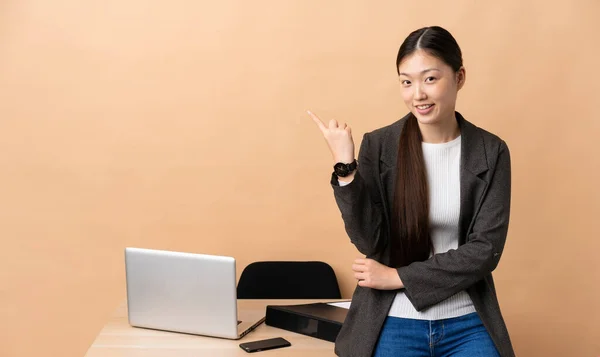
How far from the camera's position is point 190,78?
3385 millimetres

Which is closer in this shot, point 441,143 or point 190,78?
point 441,143

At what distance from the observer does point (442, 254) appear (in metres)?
2.09

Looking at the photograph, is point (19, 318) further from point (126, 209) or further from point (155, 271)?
point (155, 271)

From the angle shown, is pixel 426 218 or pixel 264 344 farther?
pixel 264 344

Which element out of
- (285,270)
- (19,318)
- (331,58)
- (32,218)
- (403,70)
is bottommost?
(19,318)

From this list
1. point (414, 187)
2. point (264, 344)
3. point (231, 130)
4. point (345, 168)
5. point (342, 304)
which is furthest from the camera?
point (231, 130)

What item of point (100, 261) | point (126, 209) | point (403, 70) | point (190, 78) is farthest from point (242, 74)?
point (403, 70)

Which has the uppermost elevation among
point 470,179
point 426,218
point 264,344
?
point 470,179

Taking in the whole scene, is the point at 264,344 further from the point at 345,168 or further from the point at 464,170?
the point at 464,170

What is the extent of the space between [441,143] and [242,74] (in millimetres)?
1447

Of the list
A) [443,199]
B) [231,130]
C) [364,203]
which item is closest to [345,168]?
[364,203]

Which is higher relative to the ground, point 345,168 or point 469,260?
point 345,168

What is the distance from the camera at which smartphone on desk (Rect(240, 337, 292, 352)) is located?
2.26 metres

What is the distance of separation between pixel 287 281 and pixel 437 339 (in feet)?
4.41
